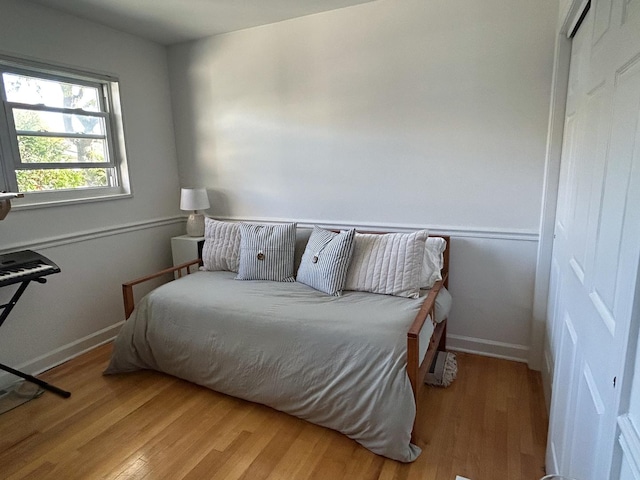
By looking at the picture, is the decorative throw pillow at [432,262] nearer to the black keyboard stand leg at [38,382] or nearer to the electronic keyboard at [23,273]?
the electronic keyboard at [23,273]

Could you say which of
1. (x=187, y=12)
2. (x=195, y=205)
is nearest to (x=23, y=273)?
(x=195, y=205)

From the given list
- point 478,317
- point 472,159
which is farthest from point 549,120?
point 478,317

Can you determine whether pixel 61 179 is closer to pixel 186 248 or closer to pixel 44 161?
pixel 44 161

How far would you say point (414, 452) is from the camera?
5.70 feet

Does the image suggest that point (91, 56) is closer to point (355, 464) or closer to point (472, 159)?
point (472, 159)

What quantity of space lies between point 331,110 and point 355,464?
228 cm

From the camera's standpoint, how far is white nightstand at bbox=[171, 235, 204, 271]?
3209 millimetres

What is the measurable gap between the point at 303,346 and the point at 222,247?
1257mm

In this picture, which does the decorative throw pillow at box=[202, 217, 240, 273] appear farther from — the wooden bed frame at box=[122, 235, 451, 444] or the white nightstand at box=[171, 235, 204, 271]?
the white nightstand at box=[171, 235, 204, 271]

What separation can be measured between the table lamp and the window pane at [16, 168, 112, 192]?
62 centimetres

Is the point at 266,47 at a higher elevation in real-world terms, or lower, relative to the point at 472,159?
higher

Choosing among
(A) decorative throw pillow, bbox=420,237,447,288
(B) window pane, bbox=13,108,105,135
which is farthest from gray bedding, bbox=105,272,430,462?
(B) window pane, bbox=13,108,105,135

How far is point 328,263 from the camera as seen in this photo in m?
2.37

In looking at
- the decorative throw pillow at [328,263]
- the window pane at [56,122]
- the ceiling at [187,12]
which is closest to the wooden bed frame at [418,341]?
the decorative throw pillow at [328,263]
